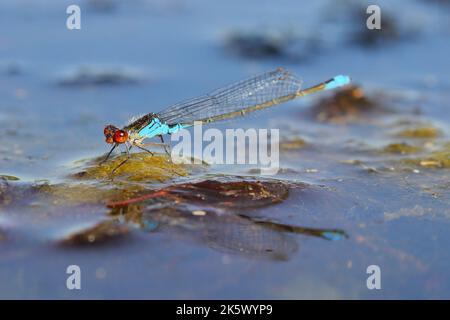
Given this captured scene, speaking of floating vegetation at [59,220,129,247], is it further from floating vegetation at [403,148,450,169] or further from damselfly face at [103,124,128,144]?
floating vegetation at [403,148,450,169]

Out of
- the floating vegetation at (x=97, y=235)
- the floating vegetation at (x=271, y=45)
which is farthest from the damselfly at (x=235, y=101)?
the floating vegetation at (x=271, y=45)

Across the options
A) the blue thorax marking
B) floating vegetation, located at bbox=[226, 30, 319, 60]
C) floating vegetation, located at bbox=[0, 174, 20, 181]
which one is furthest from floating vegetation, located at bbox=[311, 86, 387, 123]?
floating vegetation, located at bbox=[0, 174, 20, 181]

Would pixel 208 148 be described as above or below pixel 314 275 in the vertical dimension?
above

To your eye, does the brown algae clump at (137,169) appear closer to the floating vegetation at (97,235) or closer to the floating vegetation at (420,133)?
the floating vegetation at (97,235)

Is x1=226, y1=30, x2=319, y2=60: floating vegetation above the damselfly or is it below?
above

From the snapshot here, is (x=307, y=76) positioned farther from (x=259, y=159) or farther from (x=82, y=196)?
(x=82, y=196)

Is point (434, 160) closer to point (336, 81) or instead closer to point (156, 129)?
point (336, 81)
